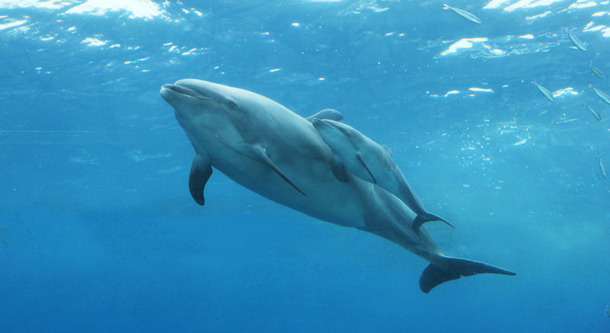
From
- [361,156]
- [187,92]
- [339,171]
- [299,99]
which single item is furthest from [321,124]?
[299,99]

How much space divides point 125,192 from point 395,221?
91.8ft

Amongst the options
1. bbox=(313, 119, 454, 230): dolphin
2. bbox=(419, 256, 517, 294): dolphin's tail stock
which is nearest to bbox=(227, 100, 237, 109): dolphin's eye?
bbox=(313, 119, 454, 230): dolphin

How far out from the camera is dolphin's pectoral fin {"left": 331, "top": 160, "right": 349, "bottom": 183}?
12.7 ft

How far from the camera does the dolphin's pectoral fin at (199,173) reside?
392cm

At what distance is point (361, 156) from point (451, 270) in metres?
2.51

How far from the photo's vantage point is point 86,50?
42.0 ft

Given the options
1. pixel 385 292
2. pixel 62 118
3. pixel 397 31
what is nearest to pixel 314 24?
pixel 397 31

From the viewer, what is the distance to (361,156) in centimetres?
357

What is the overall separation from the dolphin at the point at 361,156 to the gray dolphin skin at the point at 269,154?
0.22 metres

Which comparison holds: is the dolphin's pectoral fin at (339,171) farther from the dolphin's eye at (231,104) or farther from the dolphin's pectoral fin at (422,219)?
the dolphin's eye at (231,104)

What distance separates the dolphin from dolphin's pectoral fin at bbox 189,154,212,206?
111 centimetres

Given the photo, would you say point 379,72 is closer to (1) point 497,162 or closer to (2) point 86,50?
(2) point 86,50

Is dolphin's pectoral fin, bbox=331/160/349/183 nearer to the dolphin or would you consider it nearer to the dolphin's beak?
the dolphin

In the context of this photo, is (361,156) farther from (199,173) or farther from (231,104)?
(199,173)
